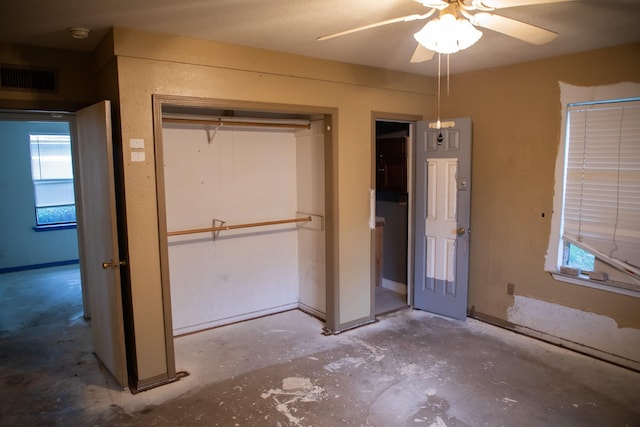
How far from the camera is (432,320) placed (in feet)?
13.6

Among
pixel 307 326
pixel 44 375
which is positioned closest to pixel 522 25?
pixel 307 326

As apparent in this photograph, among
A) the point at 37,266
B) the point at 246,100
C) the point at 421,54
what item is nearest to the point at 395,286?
the point at 246,100

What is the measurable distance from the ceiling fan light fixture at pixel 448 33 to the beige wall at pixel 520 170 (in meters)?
2.14

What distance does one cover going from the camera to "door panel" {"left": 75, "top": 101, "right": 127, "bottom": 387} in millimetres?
2723

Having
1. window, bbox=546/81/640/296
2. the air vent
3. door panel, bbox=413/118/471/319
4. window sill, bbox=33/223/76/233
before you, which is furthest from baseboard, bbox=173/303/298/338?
window sill, bbox=33/223/76/233

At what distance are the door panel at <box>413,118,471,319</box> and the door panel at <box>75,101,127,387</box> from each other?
287cm

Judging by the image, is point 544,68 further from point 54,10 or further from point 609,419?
point 54,10

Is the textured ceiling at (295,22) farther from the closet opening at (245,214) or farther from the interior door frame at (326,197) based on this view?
the closet opening at (245,214)

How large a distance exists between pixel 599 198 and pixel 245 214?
3.09m

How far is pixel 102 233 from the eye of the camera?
9.55 ft

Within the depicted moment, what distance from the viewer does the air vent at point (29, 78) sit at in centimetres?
300

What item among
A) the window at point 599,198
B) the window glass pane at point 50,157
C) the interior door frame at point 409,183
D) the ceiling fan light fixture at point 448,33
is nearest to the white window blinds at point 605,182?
the window at point 599,198

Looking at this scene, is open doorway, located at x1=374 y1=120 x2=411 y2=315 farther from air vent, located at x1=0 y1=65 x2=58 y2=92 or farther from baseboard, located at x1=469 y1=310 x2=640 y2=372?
air vent, located at x1=0 y1=65 x2=58 y2=92

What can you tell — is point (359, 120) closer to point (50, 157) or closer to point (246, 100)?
point (246, 100)
